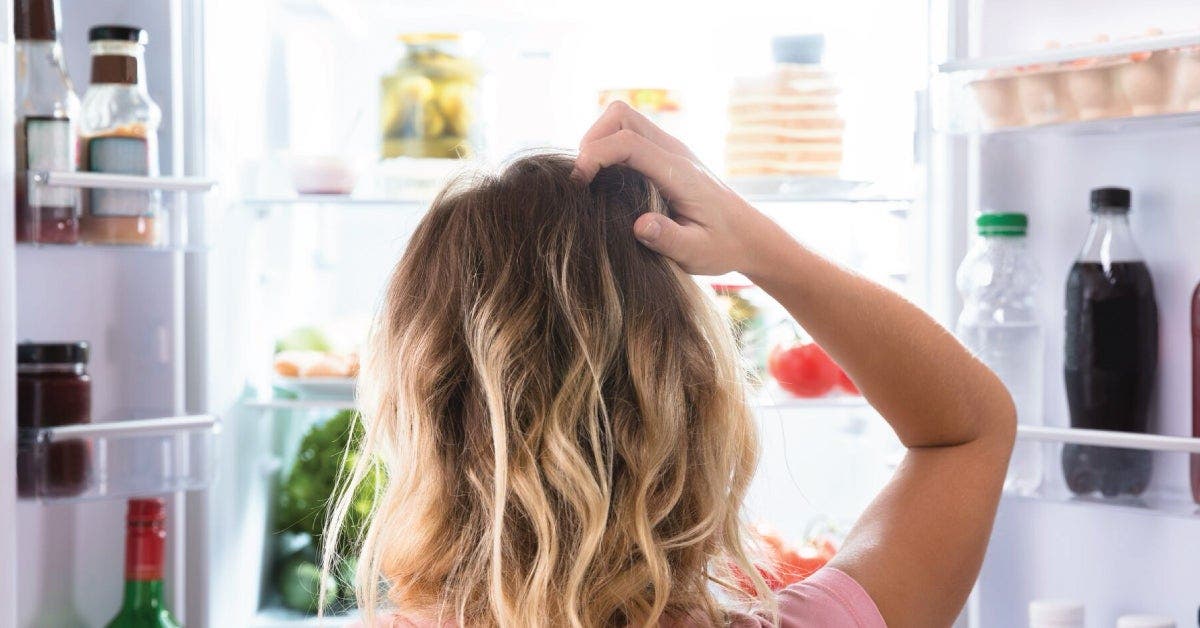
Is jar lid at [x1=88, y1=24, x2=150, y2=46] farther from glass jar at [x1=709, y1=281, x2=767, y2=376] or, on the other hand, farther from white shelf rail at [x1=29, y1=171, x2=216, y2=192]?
glass jar at [x1=709, y1=281, x2=767, y2=376]

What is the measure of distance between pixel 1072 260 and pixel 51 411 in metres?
1.29

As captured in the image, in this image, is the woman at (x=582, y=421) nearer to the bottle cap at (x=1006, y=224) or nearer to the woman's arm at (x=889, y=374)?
the woman's arm at (x=889, y=374)

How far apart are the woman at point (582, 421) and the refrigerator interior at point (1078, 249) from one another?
2.42 feet

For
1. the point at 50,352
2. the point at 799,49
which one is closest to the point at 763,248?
the point at 50,352

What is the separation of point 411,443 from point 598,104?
49.8 inches

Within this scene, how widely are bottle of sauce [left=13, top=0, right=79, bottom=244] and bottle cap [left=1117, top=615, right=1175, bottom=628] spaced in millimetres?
1338

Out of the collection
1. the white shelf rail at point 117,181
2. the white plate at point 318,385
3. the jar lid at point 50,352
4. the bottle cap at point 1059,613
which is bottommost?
the bottle cap at point 1059,613

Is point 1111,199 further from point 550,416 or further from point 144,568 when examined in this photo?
point 144,568

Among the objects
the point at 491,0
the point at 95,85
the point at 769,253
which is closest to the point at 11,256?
the point at 95,85

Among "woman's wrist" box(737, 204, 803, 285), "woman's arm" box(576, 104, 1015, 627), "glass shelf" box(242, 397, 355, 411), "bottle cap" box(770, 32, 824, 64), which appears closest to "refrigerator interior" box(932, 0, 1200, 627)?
"bottle cap" box(770, 32, 824, 64)

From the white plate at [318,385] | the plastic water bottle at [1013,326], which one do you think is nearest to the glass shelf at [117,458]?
the white plate at [318,385]

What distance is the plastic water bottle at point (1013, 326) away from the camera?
5.15ft

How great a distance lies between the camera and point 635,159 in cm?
82

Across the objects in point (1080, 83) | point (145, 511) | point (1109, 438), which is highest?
point (1080, 83)
